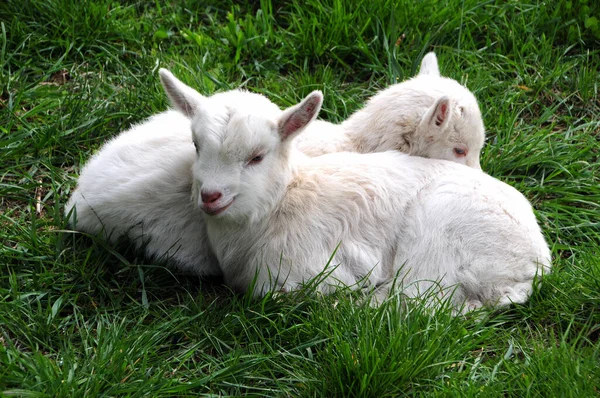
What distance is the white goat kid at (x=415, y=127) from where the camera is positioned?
6.40m

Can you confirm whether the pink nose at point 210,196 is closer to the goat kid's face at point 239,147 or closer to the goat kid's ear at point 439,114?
the goat kid's face at point 239,147

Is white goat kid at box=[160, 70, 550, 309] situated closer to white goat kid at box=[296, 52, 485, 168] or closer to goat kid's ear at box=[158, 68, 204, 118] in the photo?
goat kid's ear at box=[158, 68, 204, 118]

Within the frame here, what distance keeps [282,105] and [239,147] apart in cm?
229

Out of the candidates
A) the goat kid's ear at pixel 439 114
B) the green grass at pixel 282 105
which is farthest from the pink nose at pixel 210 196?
the goat kid's ear at pixel 439 114

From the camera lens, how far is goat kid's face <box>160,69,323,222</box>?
5.25 m

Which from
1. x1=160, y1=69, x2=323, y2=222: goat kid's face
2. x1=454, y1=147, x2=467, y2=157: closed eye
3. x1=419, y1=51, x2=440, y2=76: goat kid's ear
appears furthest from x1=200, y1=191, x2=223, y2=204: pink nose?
x1=419, y1=51, x2=440, y2=76: goat kid's ear

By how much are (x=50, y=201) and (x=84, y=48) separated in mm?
1859

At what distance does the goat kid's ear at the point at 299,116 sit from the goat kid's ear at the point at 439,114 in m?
1.08

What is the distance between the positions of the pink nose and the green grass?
2.36 ft

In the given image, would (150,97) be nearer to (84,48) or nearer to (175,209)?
(84,48)

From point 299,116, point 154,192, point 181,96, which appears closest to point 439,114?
point 299,116

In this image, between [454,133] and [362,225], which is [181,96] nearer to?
[362,225]

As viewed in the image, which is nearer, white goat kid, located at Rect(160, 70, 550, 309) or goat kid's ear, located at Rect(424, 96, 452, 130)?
white goat kid, located at Rect(160, 70, 550, 309)

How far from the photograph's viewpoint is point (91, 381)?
4738 mm
